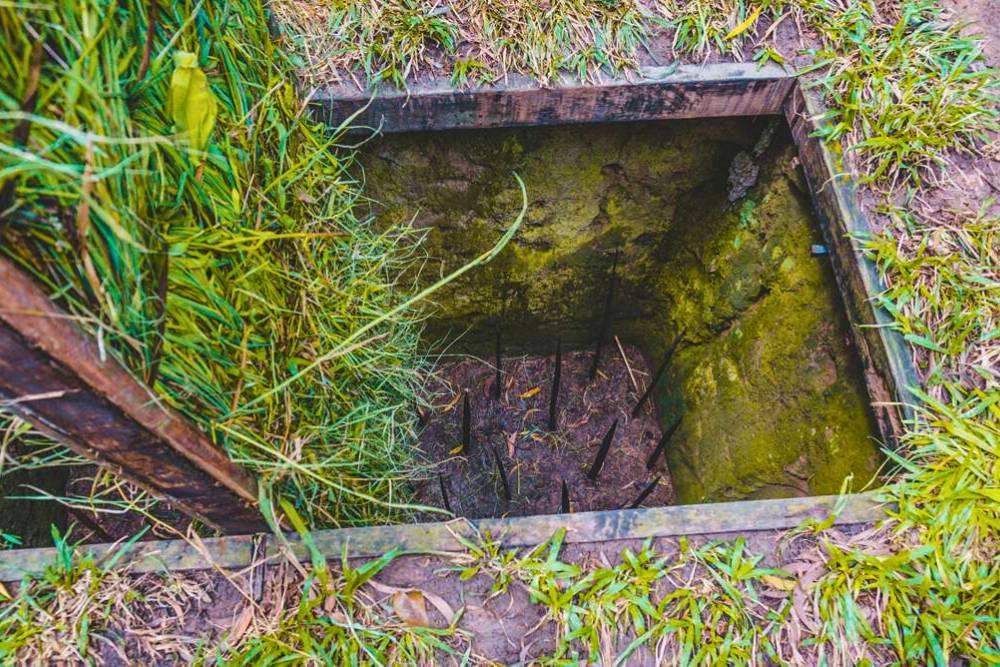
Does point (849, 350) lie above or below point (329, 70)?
below

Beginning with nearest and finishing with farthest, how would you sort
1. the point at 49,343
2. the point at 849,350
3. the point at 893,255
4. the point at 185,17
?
the point at 49,343
the point at 185,17
the point at 893,255
the point at 849,350

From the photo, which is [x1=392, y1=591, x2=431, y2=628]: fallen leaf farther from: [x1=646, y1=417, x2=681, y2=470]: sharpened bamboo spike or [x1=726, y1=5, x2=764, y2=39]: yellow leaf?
[x1=726, y1=5, x2=764, y2=39]: yellow leaf

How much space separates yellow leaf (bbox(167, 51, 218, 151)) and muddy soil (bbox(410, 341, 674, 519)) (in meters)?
1.42

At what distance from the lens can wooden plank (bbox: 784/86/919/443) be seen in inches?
55.7

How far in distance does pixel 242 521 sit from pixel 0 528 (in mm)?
1013

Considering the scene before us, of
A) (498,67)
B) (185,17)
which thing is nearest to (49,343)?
(185,17)

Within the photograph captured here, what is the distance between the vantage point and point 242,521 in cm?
125

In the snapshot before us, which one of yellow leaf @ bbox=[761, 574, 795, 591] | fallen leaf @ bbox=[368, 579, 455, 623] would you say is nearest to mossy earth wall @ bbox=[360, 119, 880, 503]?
yellow leaf @ bbox=[761, 574, 795, 591]

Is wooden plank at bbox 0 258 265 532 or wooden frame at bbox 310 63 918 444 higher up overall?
wooden frame at bbox 310 63 918 444

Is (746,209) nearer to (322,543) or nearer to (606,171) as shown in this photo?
(606,171)

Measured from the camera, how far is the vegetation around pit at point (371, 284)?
0.79 metres

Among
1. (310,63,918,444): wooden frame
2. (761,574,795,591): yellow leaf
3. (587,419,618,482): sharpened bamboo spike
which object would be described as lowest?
(761,574,795,591): yellow leaf

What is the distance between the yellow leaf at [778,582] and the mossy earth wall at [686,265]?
481 mm

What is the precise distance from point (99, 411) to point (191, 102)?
48cm
